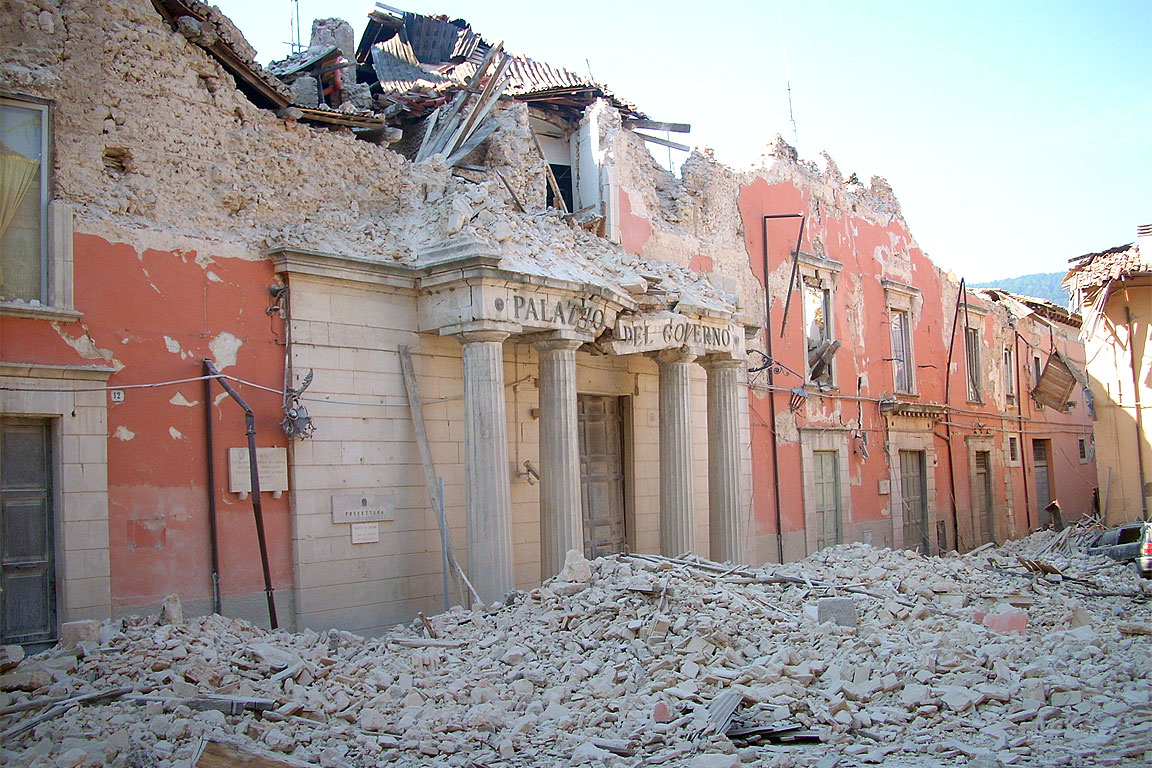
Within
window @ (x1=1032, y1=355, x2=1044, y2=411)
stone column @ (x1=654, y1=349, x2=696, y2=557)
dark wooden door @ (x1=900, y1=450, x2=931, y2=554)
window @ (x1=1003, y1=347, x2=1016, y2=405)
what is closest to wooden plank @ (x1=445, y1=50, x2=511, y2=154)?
stone column @ (x1=654, y1=349, x2=696, y2=557)

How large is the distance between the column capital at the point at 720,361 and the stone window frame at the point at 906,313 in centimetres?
806

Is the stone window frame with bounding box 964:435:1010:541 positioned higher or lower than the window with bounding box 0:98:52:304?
lower

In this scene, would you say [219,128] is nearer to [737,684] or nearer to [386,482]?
[386,482]

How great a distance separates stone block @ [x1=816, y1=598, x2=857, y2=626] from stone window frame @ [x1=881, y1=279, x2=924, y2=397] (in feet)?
42.2

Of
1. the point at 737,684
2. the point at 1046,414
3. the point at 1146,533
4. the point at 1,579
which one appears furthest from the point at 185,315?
the point at 1046,414

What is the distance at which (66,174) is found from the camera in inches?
312

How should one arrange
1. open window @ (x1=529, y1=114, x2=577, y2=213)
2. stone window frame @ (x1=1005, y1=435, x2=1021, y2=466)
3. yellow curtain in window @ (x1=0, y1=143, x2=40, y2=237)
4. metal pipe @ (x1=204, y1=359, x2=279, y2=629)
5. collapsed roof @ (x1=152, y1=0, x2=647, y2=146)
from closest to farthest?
yellow curtain in window @ (x1=0, y1=143, x2=40, y2=237)
metal pipe @ (x1=204, y1=359, x2=279, y2=629)
collapsed roof @ (x1=152, y1=0, x2=647, y2=146)
open window @ (x1=529, y1=114, x2=577, y2=213)
stone window frame @ (x1=1005, y1=435, x2=1021, y2=466)

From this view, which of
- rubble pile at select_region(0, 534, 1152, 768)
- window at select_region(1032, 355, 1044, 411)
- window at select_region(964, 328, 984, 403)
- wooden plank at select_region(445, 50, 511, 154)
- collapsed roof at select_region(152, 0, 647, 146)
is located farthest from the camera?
window at select_region(1032, 355, 1044, 411)

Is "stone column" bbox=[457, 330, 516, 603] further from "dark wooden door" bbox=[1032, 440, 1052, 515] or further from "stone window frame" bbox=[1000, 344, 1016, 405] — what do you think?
"dark wooden door" bbox=[1032, 440, 1052, 515]

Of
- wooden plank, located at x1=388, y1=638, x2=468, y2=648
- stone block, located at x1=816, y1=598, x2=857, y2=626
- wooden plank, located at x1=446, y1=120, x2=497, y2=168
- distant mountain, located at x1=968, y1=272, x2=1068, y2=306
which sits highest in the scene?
distant mountain, located at x1=968, y1=272, x2=1068, y2=306

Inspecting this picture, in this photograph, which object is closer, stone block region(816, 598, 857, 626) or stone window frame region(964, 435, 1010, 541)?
stone block region(816, 598, 857, 626)

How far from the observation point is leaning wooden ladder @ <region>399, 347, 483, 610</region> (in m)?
9.59

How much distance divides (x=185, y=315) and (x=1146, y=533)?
11.6 m

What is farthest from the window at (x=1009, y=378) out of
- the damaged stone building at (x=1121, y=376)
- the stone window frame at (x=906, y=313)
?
the damaged stone building at (x=1121, y=376)
